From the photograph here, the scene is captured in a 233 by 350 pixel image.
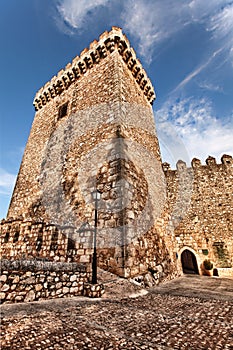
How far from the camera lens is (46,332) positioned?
1.65 meters

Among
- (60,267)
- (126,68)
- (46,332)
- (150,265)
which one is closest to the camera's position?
(46,332)

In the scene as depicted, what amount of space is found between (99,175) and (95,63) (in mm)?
6026

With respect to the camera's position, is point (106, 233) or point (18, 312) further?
point (106, 233)

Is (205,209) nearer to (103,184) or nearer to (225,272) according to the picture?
(225,272)

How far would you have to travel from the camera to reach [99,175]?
18.1 ft

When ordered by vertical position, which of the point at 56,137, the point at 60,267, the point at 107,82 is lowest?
the point at 60,267

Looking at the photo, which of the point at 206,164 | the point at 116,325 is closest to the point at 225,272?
the point at 206,164

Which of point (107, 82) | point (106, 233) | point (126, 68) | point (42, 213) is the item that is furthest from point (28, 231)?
point (126, 68)

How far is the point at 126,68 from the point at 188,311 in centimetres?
877

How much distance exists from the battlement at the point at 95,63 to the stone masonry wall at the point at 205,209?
6548 mm

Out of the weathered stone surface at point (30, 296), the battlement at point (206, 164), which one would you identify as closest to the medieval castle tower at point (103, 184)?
the weathered stone surface at point (30, 296)

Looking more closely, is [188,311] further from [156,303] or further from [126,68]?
[126,68]

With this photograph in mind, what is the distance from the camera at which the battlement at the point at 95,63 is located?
25.4 ft

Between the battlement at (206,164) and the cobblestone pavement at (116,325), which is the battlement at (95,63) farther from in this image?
the cobblestone pavement at (116,325)
